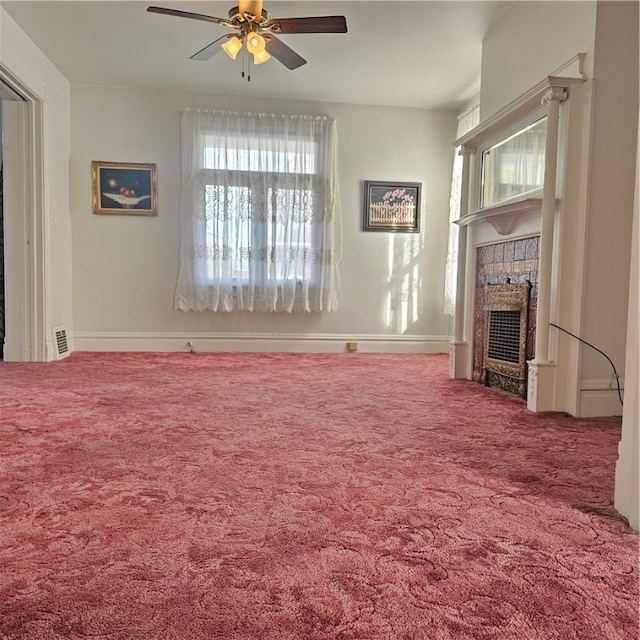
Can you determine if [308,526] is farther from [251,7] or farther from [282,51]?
[282,51]

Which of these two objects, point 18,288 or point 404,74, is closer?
point 18,288

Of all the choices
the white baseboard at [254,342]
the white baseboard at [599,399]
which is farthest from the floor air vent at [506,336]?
the white baseboard at [254,342]

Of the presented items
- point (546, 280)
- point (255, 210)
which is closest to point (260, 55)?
point (255, 210)

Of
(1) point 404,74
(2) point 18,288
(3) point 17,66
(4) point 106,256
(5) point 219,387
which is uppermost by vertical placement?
(1) point 404,74

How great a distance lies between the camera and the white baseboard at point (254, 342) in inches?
193

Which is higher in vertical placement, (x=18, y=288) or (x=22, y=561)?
(x=18, y=288)

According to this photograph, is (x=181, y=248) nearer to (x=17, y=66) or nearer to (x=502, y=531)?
(x=17, y=66)

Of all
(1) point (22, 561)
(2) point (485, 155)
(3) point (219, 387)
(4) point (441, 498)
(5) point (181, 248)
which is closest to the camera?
(1) point (22, 561)

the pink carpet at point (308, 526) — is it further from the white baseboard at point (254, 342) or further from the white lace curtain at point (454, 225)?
the white lace curtain at point (454, 225)

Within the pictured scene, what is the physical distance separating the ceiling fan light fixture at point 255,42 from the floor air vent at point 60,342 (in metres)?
3.08

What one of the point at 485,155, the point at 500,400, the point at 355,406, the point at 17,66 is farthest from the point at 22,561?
the point at 17,66

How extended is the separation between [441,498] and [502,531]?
225 millimetres

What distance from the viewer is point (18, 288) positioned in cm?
406

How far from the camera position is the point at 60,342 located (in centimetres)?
441
